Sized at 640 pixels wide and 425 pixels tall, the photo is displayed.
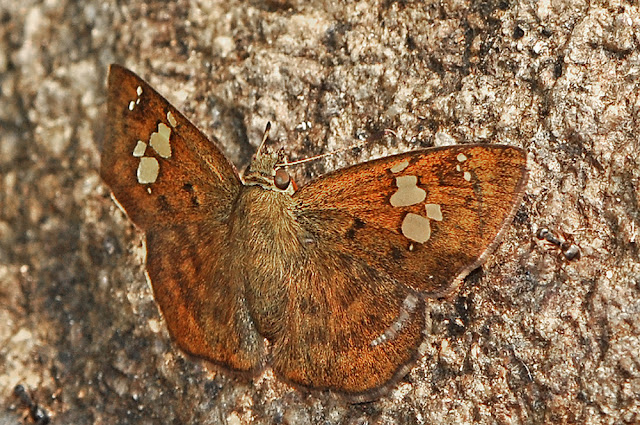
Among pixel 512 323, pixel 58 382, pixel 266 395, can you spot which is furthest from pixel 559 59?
pixel 58 382

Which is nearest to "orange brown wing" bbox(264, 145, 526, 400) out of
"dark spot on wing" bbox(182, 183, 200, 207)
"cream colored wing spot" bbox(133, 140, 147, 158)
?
"dark spot on wing" bbox(182, 183, 200, 207)

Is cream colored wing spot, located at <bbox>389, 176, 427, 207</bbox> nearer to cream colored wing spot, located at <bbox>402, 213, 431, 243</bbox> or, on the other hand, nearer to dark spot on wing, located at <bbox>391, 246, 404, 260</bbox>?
cream colored wing spot, located at <bbox>402, 213, 431, 243</bbox>

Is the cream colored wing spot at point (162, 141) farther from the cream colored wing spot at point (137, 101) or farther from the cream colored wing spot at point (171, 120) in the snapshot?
the cream colored wing spot at point (137, 101)

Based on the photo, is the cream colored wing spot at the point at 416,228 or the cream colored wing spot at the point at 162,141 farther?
the cream colored wing spot at the point at 162,141

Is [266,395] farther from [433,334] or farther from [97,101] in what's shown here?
[97,101]

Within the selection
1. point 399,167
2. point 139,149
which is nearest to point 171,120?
point 139,149

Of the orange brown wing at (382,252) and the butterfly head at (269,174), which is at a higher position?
the butterfly head at (269,174)

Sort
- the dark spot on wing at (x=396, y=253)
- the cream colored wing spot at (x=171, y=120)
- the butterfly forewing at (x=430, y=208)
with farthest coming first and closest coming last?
1. the cream colored wing spot at (x=171, y=120)
2. the dark spot on wing at (x=396, y=253)
3. the butterfly forewing at (x=430, y=208)

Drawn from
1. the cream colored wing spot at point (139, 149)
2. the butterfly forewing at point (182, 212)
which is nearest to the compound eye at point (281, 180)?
the butterfly forewing at point (182, 212)
